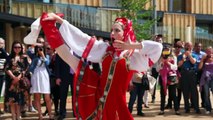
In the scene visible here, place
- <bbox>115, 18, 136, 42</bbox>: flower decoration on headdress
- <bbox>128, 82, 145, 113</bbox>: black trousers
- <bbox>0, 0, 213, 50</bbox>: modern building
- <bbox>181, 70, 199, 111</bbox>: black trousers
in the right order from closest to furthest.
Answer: <bbox>115, 18, 136, 42</bbox>: flower decoration on headdress, <bbox>128, 82, 145, 113</bbox>: black trousers, <bbox>181, 70, 199, 111</bbox>: black trousers, <bbox>0, 0, 213, 50</bbox>: modern building

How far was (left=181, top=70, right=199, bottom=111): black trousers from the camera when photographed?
37.0ft

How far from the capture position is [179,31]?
2889cm

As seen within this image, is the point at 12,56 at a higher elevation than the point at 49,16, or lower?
lower

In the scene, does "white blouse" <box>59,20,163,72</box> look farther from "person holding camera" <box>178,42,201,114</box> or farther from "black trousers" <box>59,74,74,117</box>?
"person holding camera" <box>178,42,201,114</box>

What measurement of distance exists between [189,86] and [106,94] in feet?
21.1

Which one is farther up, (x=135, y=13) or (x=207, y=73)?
(x=135, y=13)

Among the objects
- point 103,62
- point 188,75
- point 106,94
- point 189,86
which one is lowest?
point 189,86

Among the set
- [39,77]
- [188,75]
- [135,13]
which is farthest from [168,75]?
[135,13]

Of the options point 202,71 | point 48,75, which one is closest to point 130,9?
point 202,71

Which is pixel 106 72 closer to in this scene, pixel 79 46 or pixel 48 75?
pixel 79 46

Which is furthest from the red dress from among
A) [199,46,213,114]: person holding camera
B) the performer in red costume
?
[199,46,213,114]: person holding camera

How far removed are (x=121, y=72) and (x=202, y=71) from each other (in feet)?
21.4

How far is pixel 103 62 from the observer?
5.34 meters

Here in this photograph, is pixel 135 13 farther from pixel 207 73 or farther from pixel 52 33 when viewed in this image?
pixel 52 33
